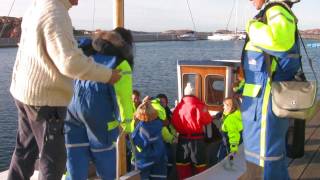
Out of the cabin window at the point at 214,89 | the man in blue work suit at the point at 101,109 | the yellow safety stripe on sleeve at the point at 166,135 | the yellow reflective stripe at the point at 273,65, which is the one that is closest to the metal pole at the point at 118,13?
the man in blue work suit at the point at 101,109

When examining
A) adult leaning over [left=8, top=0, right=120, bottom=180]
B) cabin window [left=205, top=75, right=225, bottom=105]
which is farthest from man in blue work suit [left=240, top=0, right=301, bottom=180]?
cabin window [left=205, top=75, right=225, bottom=105]

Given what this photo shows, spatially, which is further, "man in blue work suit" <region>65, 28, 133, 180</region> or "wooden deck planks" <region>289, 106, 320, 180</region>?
"wooden deck planks" <region>289, 106, 320, 180</region>

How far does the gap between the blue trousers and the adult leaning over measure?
0.80 metres

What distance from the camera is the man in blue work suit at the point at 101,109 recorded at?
377 cm

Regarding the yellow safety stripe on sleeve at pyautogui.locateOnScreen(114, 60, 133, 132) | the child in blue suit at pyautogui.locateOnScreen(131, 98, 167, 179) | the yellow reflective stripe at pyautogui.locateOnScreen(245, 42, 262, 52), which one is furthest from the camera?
the child in blue suit at pyautogui.locateOnScreen(131, 98, 167, 179)

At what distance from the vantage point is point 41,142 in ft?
9.66

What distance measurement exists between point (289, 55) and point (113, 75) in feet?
4.23

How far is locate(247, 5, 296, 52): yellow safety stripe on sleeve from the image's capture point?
295 cm

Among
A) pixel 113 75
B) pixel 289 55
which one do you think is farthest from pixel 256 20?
pixel 113 75

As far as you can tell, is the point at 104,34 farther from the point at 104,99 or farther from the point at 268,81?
the point at 268,81

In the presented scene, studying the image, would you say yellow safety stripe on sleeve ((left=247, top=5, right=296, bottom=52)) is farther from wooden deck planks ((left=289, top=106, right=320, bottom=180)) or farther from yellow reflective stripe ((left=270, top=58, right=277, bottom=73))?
wooden deck planks ((left=289, top=106, right=320, bottom=180))

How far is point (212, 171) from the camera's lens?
4.88 meters

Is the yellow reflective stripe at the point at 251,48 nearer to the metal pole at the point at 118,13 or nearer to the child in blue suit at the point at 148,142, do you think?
the metal pole at the point at 118,13

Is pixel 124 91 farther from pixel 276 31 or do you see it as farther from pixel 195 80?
pixel 195 80
